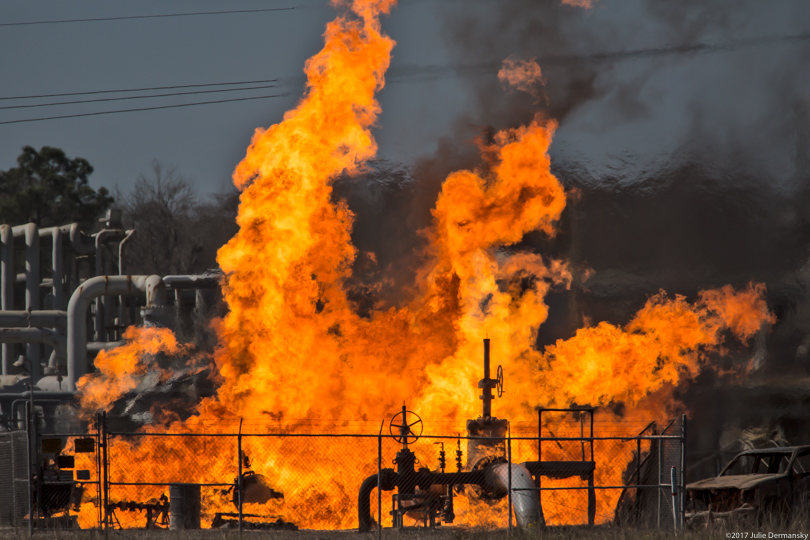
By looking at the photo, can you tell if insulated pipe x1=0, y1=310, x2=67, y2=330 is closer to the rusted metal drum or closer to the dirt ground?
the rusted metal drum

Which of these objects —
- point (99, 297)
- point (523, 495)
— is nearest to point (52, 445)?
point (523, 495)

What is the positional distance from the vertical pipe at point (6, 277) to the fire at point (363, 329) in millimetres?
22867

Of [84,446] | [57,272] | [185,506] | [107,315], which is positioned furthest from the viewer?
[57,272]

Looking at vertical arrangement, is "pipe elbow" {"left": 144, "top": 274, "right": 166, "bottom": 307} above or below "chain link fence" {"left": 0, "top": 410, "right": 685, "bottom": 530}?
above

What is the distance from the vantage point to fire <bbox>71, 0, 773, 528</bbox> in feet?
67.0

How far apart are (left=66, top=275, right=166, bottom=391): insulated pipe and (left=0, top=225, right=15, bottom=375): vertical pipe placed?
956 centimetres

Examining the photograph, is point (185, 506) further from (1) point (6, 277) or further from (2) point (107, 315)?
(1) point (6, 277)

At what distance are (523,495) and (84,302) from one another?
82.3 feet

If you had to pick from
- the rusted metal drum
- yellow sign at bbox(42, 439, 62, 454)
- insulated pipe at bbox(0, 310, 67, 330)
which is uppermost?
insulated pipe at bbox(0, 310, 67, 330)

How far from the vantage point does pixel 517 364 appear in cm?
2302

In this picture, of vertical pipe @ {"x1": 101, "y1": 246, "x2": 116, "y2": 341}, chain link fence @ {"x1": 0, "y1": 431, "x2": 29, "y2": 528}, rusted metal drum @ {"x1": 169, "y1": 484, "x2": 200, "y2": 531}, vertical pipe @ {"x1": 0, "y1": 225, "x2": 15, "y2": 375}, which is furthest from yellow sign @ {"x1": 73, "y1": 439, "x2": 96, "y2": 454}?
vertical pipe @ {"x1": 0, "y1": 225, "x2": 15, "y2": 375}

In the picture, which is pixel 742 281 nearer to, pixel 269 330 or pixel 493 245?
pixel 493 245

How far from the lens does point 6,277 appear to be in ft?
140

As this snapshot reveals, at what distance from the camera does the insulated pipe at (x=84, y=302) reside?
3381 centimetres
